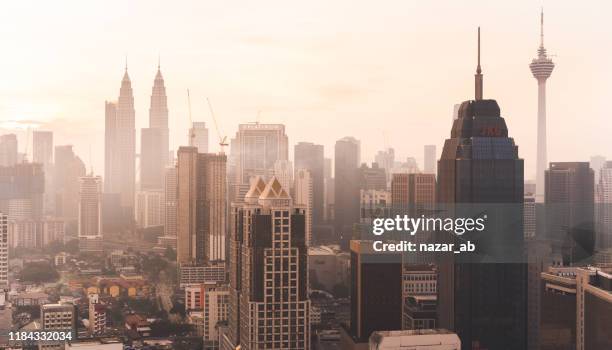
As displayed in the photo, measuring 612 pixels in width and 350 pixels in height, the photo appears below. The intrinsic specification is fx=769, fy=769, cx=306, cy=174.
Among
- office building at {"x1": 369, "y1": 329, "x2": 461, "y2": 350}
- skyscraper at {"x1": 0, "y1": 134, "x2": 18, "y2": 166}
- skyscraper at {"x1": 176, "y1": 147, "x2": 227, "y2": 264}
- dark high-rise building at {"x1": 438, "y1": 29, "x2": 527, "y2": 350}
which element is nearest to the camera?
office building at {"x1": 369, "y1": 329, "x2": 461, "y2": 350}

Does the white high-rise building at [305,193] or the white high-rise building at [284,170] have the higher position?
the white high-rise building at [284,170]

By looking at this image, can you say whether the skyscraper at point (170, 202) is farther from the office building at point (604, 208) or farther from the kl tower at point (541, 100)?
the office building at point (604, 208)

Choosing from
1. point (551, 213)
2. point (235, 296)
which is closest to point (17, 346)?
point (235, 296)

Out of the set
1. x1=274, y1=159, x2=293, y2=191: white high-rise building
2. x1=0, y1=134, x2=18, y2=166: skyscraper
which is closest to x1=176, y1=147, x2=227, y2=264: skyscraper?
x1=274, y1=159, x2=293, y2=191: white high-rise building

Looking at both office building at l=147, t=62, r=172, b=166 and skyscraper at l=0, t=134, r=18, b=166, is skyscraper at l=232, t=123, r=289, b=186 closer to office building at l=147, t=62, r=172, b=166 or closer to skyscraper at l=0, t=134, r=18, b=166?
office building at l=147, t=62, r=172, b=166

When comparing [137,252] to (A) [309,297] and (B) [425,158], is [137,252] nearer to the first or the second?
(A) [309,297]

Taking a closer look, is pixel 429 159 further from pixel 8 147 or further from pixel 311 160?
pixel 8 147

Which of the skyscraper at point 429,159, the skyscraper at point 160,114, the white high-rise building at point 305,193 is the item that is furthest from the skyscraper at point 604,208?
the skyscraper at point 160,114
